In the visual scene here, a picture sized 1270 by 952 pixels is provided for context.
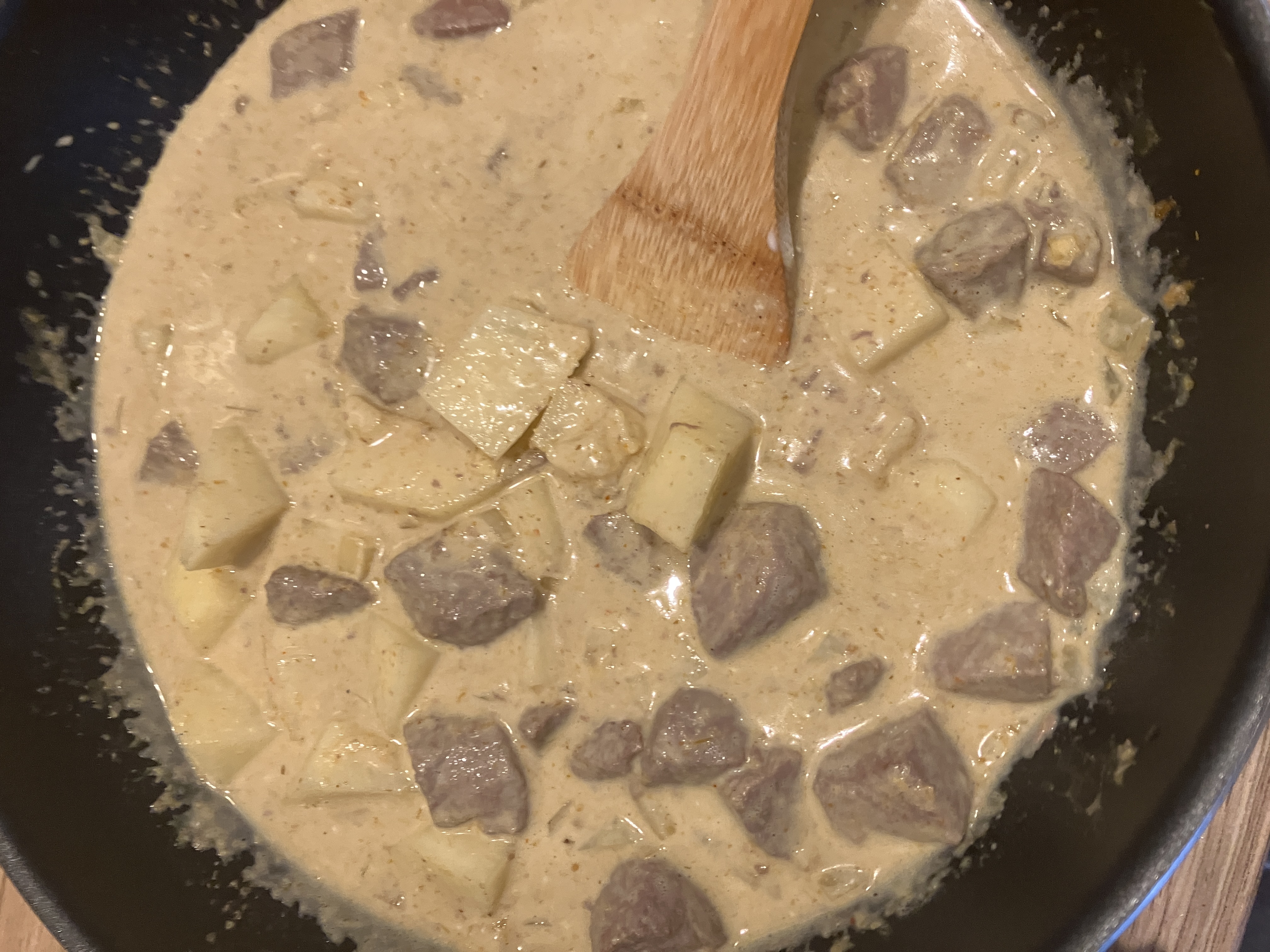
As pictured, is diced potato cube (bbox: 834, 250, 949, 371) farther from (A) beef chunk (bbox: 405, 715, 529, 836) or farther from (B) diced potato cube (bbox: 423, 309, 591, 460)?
(A) beef chunk (bbox: 405, 715, 529, 836)

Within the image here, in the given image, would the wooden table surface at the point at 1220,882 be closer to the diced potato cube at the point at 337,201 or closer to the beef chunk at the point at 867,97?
the beef chunk at the point at 867,97

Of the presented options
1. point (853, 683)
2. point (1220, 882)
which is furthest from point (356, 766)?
point (1220, 882)

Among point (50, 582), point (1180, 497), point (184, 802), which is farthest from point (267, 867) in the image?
point (1180, 497)

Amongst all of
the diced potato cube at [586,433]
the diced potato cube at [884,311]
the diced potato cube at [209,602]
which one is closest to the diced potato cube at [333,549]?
the diced potato cube at [209,602]

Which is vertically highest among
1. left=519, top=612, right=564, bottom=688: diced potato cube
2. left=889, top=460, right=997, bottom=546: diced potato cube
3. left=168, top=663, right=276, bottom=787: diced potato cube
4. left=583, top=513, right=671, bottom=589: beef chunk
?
left=889, top=460, right=997, bottom=546: diced potato cube

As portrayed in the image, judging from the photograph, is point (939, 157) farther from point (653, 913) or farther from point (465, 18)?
point (653, 913)

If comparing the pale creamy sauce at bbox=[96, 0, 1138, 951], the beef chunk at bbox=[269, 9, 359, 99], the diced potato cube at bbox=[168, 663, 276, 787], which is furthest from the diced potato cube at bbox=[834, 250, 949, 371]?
the diced potato cube at bbox=[168, 663, 276, 787]
